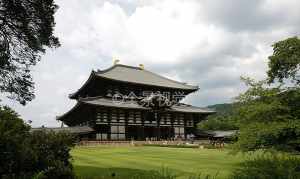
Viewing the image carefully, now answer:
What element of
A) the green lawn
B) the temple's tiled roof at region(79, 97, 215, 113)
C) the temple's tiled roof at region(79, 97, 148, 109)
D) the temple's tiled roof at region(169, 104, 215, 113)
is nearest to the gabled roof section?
the temple's tiled roof at region(169, 104, 215, 113)

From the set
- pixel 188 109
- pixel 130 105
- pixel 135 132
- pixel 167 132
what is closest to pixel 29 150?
pixel 130 105

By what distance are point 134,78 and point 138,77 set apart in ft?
6.46

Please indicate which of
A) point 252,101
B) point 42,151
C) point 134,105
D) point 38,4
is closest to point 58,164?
point 42,151

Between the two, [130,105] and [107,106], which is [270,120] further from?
[130,105]

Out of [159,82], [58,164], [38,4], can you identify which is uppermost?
[159,82]

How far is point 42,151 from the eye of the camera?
11.7 metres

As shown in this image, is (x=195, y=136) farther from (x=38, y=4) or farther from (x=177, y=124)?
(x=38, y=4)

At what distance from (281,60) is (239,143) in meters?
5.03

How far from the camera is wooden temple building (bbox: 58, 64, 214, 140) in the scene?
55.2m

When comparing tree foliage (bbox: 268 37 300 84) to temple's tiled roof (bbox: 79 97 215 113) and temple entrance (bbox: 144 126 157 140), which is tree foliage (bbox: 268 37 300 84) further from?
temple entrance (bbox: 144 126 157 140)

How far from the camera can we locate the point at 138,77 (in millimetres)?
65438

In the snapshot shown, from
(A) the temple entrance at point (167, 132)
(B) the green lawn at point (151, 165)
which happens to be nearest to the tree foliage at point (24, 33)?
(B) the green lawn at point (151, 165)

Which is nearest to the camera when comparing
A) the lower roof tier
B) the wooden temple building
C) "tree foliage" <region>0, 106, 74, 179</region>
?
"tree foliage" <region>0, 106, 74, 179</region>

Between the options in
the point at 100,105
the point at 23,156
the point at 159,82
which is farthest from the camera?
the point at 159,82
